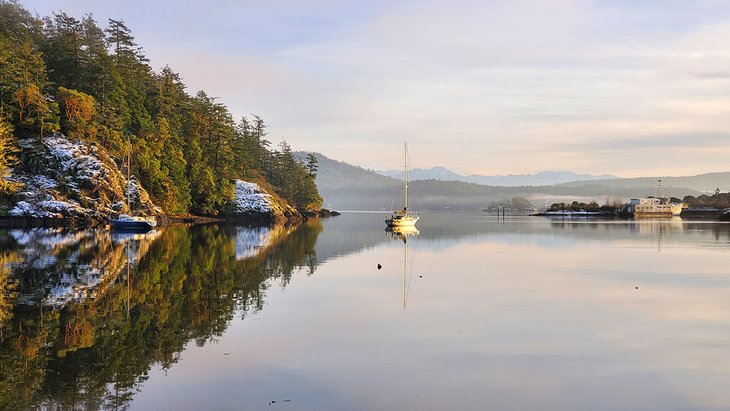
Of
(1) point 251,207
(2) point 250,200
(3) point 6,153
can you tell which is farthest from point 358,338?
(2) point 250,200

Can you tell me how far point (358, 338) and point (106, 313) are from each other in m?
8.88

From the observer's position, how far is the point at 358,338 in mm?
17391

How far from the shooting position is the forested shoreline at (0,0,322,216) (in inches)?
3521

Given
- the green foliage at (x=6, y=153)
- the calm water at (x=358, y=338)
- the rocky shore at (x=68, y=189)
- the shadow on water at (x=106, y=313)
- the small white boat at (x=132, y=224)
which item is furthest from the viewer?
the rocky shore at (x=68, y=189)

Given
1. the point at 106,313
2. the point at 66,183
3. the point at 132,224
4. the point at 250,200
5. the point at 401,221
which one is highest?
the point at 66,183

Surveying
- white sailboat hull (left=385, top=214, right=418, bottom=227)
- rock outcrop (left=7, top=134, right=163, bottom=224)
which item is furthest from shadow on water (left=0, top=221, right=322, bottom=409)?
white sailboat hull (left=385, top=214, right=418, bottom=227)

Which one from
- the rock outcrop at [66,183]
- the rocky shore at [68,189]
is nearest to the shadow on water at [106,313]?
the rocky shore at [68,189]

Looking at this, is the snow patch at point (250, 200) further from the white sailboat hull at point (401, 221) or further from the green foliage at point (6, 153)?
the green foliage at point (6, 153)

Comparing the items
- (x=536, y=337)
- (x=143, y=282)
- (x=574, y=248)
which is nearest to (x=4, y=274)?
(x=143, y=282)

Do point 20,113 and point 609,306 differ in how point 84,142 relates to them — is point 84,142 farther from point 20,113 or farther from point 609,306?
point 609,306

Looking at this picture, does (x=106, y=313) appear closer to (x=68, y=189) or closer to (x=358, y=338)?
(x=358, y=338)

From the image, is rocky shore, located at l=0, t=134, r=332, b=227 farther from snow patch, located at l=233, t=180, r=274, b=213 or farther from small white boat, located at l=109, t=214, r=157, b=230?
snow patch, located at l=233, t=180, r=274, b=213

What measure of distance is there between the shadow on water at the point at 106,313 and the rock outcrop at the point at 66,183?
47.8m

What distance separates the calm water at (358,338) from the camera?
39.3 feet
